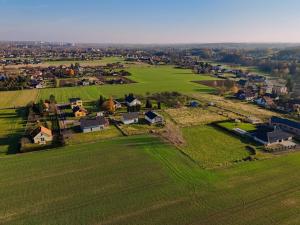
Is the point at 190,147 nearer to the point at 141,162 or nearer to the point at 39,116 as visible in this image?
the point at 141,162

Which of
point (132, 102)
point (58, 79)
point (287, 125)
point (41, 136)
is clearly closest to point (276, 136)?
point (287, 125)

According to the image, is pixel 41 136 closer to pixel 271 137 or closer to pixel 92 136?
pixel 92 136

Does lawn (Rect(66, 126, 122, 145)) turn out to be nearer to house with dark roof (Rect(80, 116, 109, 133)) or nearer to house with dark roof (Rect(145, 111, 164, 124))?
house with dark roof (Rect(80, 116, 109, 133))

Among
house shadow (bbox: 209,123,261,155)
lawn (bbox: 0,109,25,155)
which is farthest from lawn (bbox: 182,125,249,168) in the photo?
lawn (bbox: 0,109,25,155)

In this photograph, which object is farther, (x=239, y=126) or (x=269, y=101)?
(x=269, y=101)

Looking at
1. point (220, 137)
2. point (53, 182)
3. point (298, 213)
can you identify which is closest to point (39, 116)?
point (53, 182)

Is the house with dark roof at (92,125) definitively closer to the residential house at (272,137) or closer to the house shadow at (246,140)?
the house shadow at (246,140)
